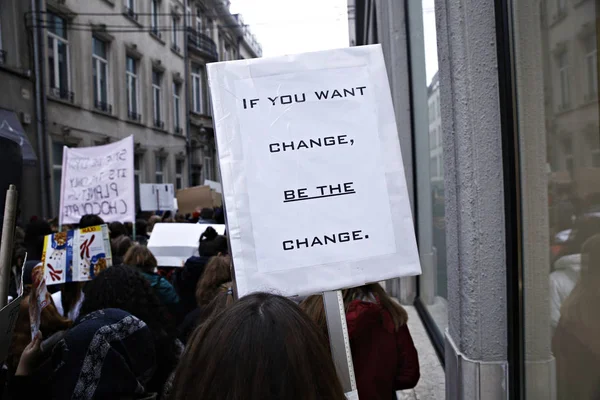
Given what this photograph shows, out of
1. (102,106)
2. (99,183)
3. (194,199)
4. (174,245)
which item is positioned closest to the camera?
(174,245)

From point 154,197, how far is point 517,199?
11.9 m

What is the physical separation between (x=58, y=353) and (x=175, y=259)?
3666 mm

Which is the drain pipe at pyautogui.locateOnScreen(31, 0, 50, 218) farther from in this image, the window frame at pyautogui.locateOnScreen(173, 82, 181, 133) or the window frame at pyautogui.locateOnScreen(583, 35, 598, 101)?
the window frame at pyautogui.locateOnScreen(583, 35, 598, 101)

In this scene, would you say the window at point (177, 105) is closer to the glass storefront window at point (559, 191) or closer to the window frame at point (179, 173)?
the window frame at point (179, 173)

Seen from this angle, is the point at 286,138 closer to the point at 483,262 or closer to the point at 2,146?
the point at 2,146

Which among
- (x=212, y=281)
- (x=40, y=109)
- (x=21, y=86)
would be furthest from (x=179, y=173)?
(x=212, y=281)

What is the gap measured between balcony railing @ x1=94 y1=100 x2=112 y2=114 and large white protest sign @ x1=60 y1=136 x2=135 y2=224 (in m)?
12.0

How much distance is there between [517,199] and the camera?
9.27 feet

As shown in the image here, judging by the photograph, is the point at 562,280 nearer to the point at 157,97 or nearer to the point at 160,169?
the point at 160,169

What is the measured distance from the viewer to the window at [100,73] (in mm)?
19078

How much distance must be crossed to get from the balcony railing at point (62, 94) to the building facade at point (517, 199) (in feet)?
49.8

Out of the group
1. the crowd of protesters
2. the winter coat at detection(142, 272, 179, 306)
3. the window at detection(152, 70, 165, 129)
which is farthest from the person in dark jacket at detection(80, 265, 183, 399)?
the window at detection(152, 70, 165, 129)

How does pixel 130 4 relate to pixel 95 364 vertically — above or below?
above

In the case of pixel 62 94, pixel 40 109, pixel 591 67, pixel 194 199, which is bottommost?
pixel 194 199
